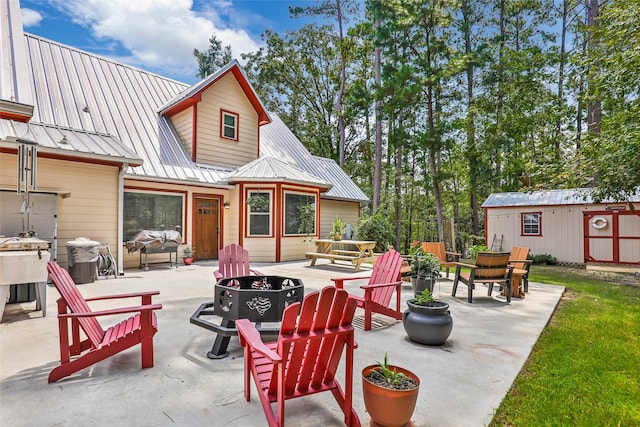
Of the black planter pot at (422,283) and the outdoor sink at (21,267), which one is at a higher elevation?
the outdoor sink at (21,267)

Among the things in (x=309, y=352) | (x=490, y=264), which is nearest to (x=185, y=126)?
(x=490, y=264)

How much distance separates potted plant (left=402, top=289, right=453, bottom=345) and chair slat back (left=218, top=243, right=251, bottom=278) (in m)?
2.31

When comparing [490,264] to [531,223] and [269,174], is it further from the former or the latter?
[531,223]

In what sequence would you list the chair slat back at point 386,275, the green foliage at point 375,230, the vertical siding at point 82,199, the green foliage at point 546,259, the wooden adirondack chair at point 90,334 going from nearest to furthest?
1. the wooden adirondack chair at point 90,334
2. the chair slat back at point 386,275
3. the vertical siding at point 82,199
4. the green foliage at point 546,259
5. the green foliage at point 375,230

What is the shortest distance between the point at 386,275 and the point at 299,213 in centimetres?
651

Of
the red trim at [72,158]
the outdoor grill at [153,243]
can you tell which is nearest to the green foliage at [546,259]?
the outdoor grill at [153,243]

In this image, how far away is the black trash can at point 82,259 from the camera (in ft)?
21.1

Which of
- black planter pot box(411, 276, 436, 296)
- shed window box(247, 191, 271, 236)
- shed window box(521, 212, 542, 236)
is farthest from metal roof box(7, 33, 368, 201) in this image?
shed window box(521, 212, 542, 236)

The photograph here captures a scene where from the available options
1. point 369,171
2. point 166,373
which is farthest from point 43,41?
point 369,171

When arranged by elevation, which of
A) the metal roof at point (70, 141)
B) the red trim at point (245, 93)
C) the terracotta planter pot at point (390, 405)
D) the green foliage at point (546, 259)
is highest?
the red trim at point (245, 93)

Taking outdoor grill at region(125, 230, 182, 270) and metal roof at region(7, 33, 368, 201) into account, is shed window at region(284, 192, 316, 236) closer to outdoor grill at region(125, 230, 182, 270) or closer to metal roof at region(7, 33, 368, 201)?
metal roof at region(7, 33, 368, 201)

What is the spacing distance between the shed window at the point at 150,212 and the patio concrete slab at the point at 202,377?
3.98m

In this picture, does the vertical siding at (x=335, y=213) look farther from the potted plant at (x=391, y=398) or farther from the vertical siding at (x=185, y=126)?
the potted plant at (x=391, y=398)

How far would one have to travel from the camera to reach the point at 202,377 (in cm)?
272
